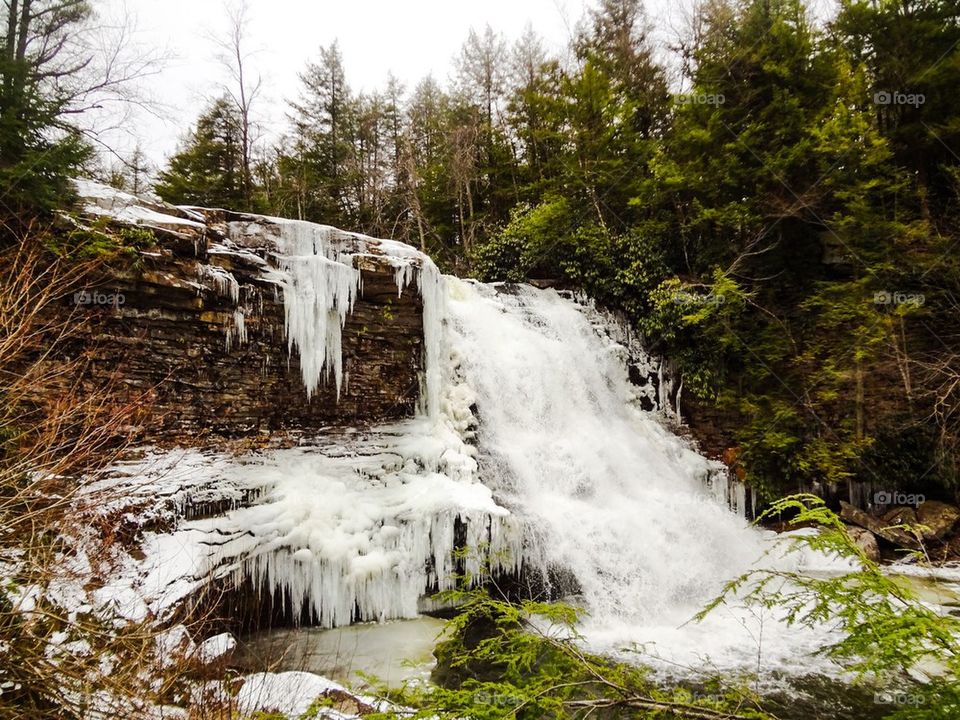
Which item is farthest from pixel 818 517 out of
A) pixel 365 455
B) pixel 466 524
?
pixel 365 455

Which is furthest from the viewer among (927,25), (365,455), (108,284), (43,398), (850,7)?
(850,7)

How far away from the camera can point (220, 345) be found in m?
6.48

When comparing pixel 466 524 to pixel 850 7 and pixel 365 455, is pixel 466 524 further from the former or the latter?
pixel 850 7

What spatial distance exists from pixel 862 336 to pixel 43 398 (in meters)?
12.3
